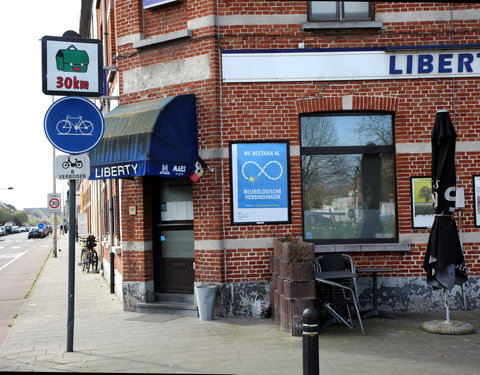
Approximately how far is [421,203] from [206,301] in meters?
4.13

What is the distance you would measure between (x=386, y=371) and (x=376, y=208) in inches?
165

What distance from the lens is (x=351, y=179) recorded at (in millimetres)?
10000

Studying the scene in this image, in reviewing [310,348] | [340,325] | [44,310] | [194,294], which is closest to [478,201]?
[340,325]

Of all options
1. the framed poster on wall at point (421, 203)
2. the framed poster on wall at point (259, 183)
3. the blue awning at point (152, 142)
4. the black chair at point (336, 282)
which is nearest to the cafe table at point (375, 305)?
the black chair at point (336, 282)

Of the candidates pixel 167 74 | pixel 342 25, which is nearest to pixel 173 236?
pixel 167 74

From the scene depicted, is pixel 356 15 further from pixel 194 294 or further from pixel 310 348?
pixel 310 348

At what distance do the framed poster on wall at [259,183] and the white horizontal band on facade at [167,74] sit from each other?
147 cm

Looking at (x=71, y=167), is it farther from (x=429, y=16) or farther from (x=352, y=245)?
(x=429, y=16)

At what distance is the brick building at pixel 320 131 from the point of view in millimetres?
9703

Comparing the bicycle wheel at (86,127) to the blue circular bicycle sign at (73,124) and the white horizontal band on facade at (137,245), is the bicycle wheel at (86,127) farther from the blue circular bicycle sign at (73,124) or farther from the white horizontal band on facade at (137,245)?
the white horizontal band on facade at (137,245)

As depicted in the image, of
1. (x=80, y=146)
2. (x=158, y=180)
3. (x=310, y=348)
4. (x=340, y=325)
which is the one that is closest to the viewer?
(x=310, y=348)

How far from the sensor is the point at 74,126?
7.57 meters

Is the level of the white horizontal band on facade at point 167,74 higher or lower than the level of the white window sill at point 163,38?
lower

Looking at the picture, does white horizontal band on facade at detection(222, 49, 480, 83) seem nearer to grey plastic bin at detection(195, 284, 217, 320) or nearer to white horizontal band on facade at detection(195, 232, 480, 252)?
white horizontal band on facade at detection(195, 232, 480, 252)
